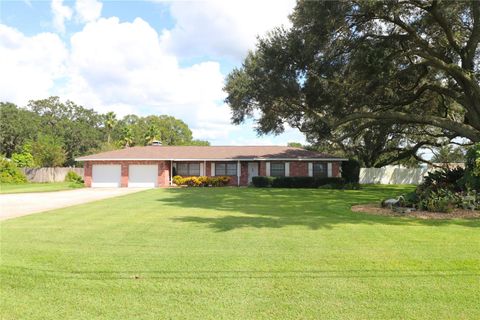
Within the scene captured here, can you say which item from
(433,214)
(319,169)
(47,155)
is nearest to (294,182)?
(319,169)

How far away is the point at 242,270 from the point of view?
18.4ft

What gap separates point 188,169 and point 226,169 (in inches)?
120

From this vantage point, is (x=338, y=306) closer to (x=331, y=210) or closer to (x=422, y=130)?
(x=331, y=210)

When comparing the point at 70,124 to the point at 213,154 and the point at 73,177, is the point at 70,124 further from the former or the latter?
the point at 213,154

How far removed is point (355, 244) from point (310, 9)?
29.9ft

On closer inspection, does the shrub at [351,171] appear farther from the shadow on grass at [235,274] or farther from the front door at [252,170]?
the shadow on grass at [235,274]

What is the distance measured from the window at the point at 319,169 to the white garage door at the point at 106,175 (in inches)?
588

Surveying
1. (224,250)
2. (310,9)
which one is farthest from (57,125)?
(224,250)

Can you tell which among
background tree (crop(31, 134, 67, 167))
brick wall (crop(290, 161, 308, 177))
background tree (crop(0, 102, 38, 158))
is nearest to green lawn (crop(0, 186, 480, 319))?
brick wall (crop(290, 161, 308, 177))

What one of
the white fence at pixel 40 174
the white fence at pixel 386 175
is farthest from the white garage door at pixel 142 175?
the white fence at pixel 386 175

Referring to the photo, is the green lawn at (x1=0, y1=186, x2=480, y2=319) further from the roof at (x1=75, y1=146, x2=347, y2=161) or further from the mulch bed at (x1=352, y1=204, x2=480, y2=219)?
the roof at (x1=75, y1=146, x2=347, y2=161)

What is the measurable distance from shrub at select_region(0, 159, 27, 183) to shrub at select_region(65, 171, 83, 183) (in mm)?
3710

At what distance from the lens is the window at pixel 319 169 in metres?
29.3

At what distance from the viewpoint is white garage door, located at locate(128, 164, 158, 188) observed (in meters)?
30.5
